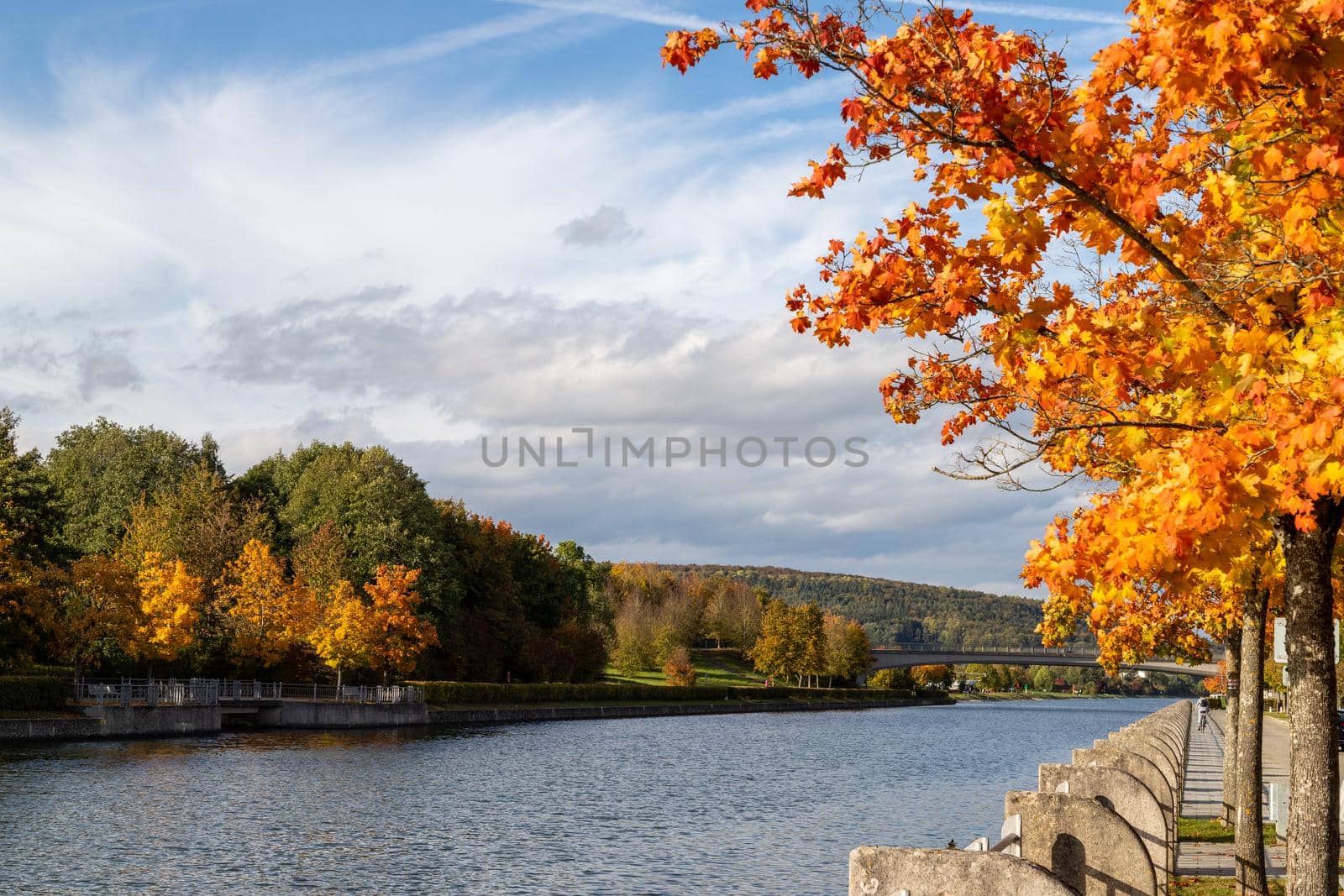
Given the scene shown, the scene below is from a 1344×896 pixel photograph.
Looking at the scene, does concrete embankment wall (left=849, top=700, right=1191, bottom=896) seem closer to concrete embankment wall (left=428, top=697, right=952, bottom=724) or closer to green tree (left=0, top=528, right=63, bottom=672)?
green tree (left=0, top=528, right=63, bottom=672)

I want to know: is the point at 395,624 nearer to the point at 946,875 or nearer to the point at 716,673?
the point at 946,875

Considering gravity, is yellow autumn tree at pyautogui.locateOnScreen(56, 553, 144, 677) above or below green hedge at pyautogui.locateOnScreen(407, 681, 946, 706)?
above

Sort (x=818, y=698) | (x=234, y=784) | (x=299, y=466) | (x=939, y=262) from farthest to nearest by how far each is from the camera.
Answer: (x=818, y=698)
(x=299, y=466)
(x=234, y=784)
(x=939, y=262)

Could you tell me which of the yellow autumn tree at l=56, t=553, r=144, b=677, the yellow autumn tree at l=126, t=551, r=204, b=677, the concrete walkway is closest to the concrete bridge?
the concrete walkway

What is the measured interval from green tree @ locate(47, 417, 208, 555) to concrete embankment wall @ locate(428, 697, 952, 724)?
2758cm

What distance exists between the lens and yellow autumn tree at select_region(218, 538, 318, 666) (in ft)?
215

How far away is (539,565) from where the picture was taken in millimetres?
100625

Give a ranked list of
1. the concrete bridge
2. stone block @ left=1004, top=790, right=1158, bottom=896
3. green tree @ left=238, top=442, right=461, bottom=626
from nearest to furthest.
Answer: stone block @ left=1004, top=790, right=1158, bottom=896
green tree @ left=238, top=442, right=461, bottom=626
the concrete bridge

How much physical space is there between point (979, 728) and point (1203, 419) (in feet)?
269

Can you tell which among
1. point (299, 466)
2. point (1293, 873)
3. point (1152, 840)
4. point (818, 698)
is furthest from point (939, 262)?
point (818, 698)

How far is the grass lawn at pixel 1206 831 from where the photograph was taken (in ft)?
67.6

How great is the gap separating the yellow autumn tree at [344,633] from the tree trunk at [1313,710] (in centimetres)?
6222

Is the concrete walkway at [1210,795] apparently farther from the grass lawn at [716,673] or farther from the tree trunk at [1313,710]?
the grass lawn at [716,673]

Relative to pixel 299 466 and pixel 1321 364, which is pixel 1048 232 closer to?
pixel 1321 364
